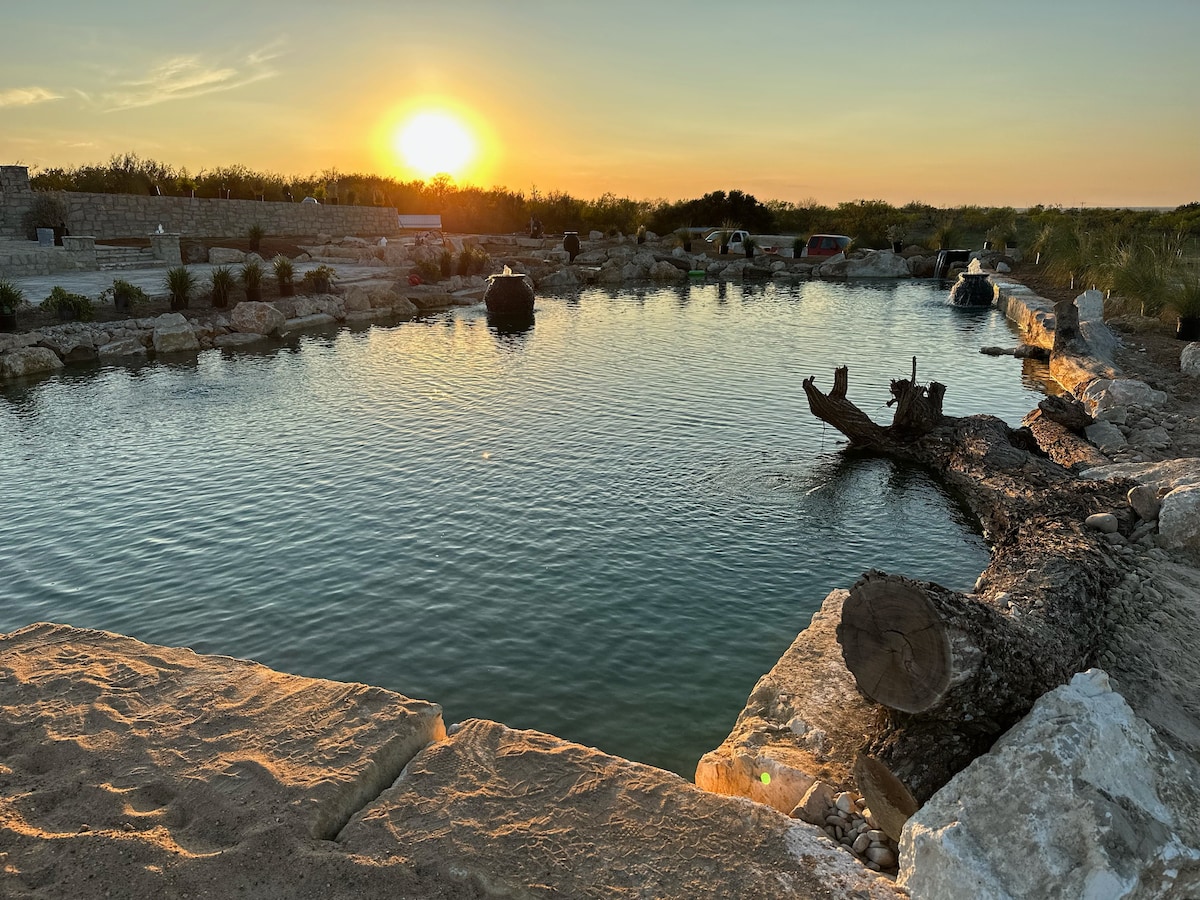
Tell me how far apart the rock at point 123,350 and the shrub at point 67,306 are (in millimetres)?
1894

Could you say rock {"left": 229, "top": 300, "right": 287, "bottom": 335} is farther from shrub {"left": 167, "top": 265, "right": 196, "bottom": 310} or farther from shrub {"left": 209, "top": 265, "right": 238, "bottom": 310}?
shrub {"left": 167, "top": 265, "right": 196, "bottom": 310}

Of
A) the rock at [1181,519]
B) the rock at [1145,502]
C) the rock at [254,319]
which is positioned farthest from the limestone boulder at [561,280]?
the rock at [1181,519]

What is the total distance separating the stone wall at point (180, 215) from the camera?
109ft

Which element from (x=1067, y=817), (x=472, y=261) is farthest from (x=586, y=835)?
(x=472, y=261)

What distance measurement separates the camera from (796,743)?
536 cm

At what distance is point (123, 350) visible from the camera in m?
21.7

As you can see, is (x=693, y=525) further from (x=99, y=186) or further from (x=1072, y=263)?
(x=99, y=186)

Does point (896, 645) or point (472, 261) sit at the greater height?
point (472, 261)

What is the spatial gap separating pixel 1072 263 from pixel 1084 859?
32.3 m

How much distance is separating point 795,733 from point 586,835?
1.98 m

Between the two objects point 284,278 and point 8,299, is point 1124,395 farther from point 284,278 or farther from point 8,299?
point 8,299

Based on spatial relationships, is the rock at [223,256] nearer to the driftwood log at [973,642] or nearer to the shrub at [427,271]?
the shrub at [427,271]

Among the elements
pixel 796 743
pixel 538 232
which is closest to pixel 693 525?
pixel 796 743

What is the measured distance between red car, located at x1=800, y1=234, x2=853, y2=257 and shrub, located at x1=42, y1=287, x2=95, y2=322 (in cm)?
4026
